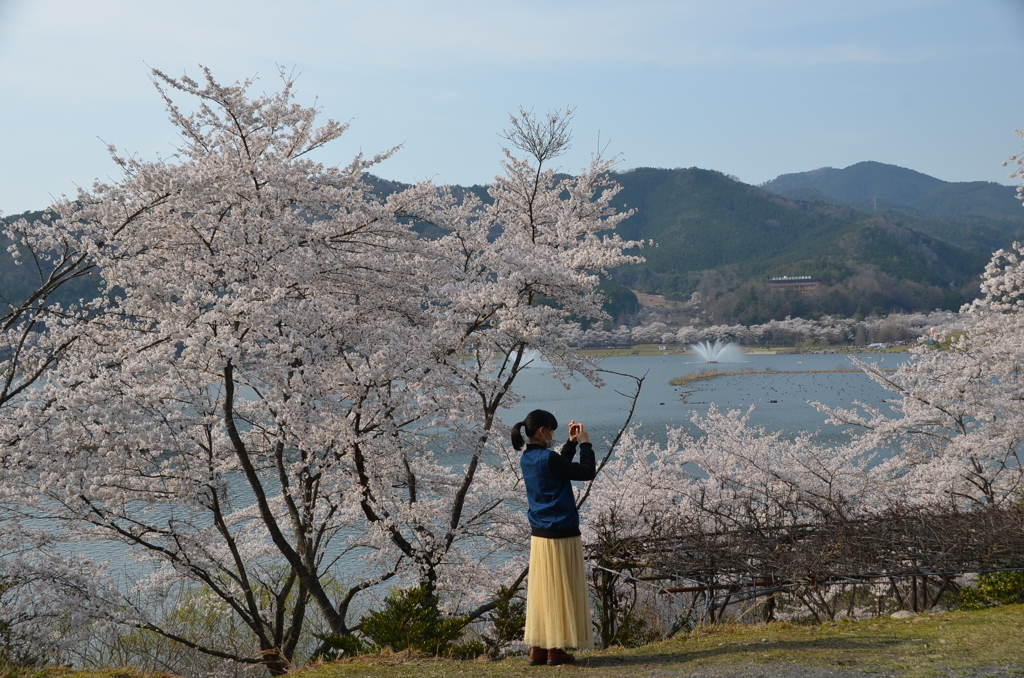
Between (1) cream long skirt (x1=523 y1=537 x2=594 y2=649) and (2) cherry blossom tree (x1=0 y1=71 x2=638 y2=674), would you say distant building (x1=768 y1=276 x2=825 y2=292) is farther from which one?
(1) cream long skirt (x1=523 y1=537 x2=594 y2=649)

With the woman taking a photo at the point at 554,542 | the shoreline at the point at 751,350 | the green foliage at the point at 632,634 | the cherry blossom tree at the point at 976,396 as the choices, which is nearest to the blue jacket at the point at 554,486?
the woman taking a photo at the point at 554,542

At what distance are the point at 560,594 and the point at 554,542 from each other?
274 millimetres

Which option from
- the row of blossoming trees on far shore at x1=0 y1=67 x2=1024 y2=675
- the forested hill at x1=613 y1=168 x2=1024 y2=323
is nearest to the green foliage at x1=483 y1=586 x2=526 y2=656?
the row of blossoming trees on far shore at x1=0 y1=67 x2=1024 y2=675

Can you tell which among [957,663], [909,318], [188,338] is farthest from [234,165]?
[909,318]

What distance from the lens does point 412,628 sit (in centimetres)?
456

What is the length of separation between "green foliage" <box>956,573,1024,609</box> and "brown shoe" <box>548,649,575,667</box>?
131 inches

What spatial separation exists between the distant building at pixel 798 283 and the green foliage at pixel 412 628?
83073 millimetres

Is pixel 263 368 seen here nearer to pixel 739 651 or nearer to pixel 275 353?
pixel 275 353

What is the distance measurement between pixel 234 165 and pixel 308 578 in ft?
12.5

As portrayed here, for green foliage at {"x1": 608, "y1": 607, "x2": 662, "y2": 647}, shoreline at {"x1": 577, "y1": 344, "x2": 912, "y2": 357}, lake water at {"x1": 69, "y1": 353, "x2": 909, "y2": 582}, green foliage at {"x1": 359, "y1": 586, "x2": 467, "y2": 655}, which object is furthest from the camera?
shoreline at {"x1": 577, "y1": 344, "x2": 912, "y2": 357}

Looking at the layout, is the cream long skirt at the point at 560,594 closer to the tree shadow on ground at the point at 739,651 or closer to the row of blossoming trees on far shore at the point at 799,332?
the tree shadow on ground at the point at 739,651

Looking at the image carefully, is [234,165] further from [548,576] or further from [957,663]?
[957,663]

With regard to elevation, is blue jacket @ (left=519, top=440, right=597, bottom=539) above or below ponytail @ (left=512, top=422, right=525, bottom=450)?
below

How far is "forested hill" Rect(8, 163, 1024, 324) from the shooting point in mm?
78062
